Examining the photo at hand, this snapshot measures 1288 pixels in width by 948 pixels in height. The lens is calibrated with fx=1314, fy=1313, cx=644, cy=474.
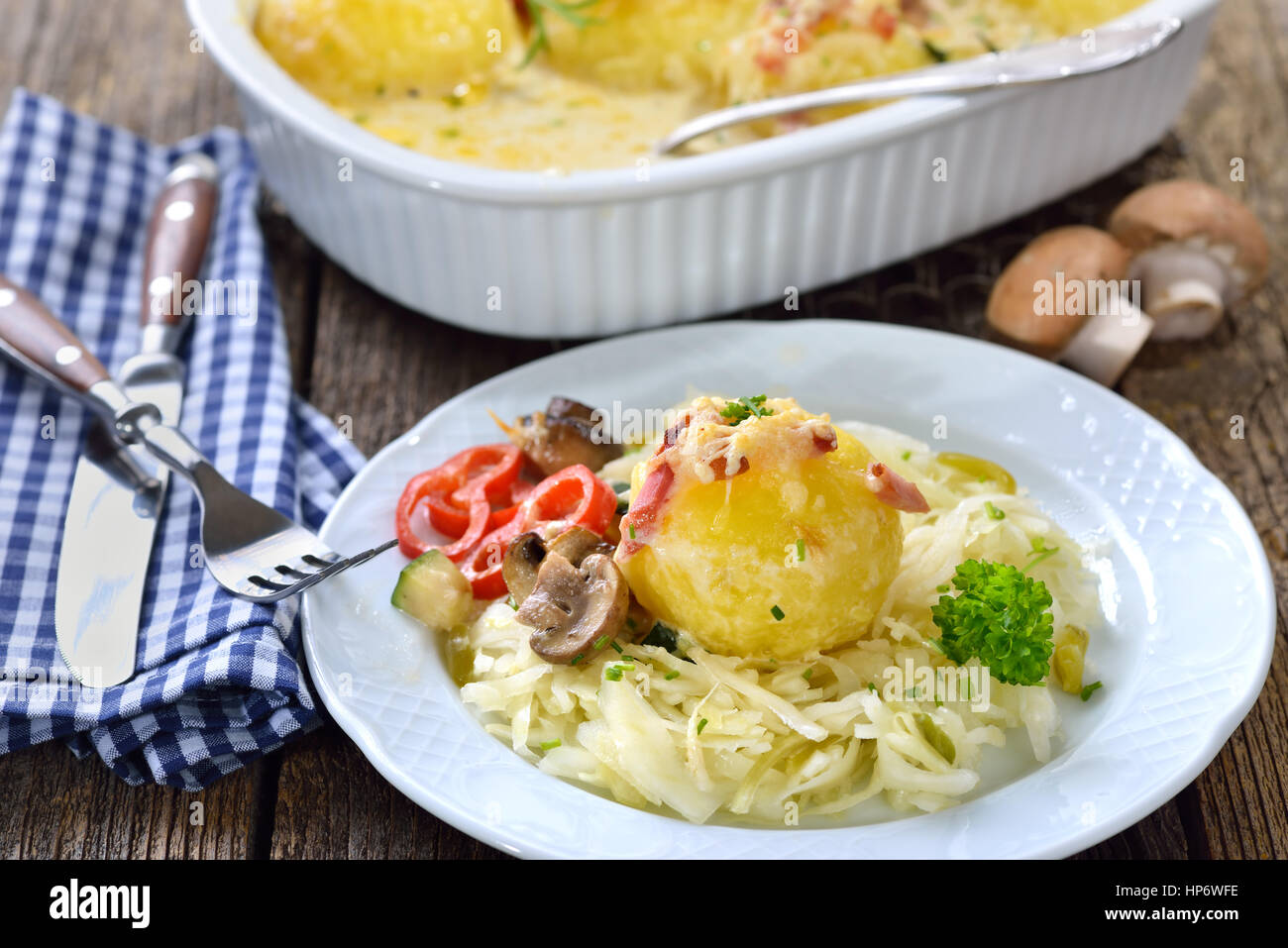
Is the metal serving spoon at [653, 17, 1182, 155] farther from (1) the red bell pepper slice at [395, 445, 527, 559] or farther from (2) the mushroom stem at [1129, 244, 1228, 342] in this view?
(1) the red bell pepper slice at [395, 445, 527, 559]

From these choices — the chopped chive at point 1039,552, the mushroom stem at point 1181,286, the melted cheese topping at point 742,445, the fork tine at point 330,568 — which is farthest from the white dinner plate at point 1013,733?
the mushroom stem at point 1181,286

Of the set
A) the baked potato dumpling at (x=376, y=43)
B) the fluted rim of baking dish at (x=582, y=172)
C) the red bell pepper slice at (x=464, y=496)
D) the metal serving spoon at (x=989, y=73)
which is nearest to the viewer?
the red bell pepper slice at (x=464, y=496)

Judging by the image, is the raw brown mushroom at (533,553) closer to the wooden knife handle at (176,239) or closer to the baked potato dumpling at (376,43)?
the wooden knife handle at (176,239)

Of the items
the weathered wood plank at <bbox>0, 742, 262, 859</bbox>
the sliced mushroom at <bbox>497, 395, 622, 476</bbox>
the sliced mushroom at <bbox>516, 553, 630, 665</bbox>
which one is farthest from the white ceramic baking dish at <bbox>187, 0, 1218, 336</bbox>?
the weathered wood plank at <bbox>0, 742, 262, 859</bbox>

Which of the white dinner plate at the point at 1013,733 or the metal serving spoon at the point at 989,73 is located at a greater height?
the metal serving spoon at the point at 989,73

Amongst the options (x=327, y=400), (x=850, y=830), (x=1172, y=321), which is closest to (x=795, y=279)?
(x=1172, y=321)

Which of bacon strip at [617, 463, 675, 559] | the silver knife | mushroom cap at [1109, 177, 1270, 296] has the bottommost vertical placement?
the silver knife

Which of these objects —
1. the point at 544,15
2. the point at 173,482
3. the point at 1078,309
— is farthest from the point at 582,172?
the point at 1078,309
